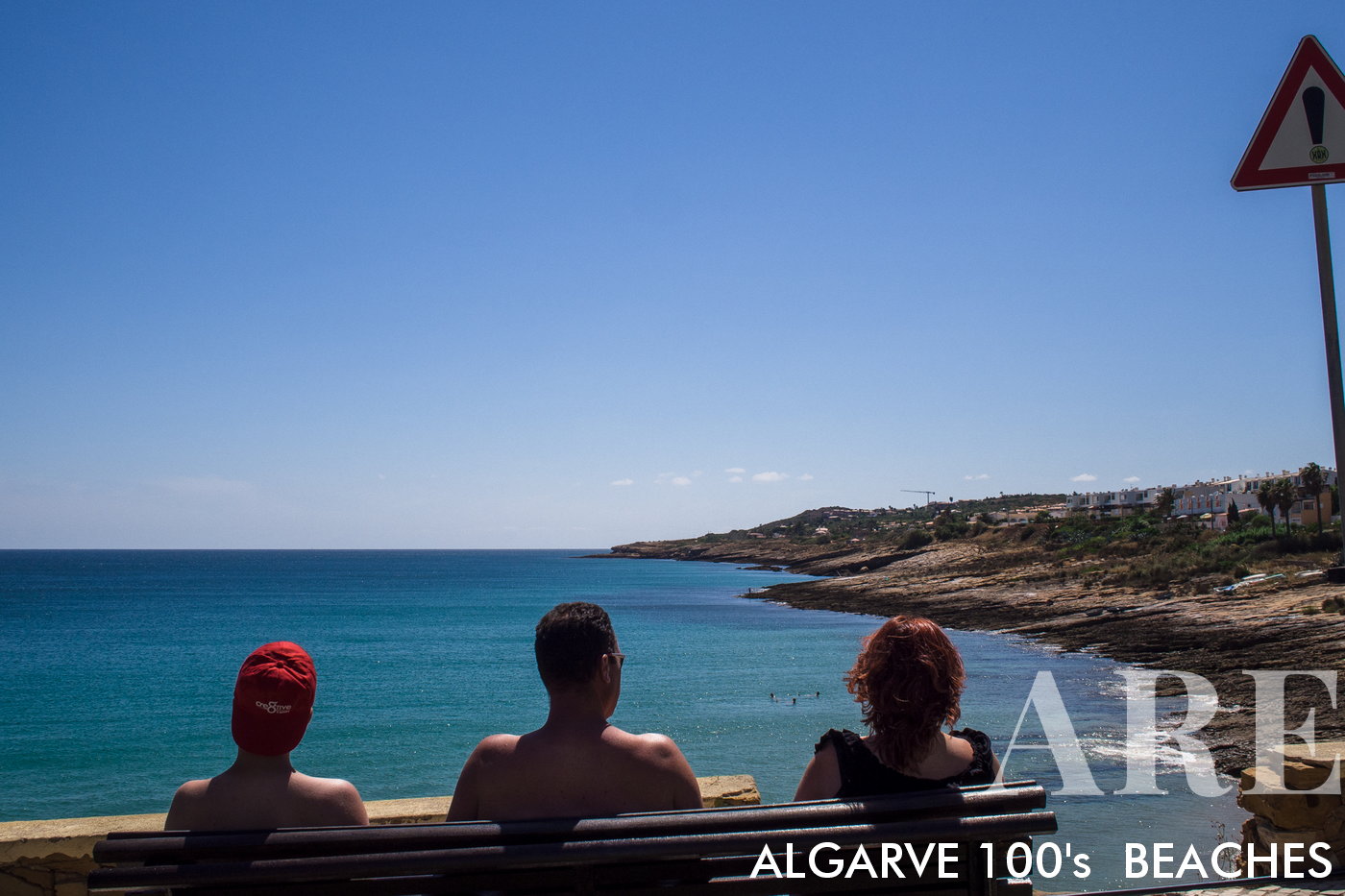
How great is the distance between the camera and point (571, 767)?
2262mm

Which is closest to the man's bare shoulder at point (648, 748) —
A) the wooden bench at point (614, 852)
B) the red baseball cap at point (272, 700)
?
the wooden bench at point (614, 852)

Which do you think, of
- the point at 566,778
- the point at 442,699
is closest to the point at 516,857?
the point at 566,778

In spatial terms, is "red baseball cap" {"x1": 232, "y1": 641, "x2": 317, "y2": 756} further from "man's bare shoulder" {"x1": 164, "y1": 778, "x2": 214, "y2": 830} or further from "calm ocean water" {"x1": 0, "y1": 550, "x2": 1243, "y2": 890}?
"calm ocean water" {"x1": 0, "y1": 550, "x2": 1243, "y2": 890}

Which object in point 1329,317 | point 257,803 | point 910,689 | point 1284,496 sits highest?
point 1329,317

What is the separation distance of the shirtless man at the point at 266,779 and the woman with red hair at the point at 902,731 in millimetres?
1222

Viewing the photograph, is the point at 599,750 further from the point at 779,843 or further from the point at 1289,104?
the point at 1289,104

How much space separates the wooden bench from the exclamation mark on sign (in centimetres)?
234

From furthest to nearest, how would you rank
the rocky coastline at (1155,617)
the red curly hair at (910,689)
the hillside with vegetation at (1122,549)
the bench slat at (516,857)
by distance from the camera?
1. the hillside with vegetation at (1122,549)
2. the rocky coastline at (1155,617)
3. the red curly hair at (910,689)
4. the bench slat at (516,857)

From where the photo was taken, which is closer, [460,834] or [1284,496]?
[460,834]

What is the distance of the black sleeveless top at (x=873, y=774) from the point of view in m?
2.45

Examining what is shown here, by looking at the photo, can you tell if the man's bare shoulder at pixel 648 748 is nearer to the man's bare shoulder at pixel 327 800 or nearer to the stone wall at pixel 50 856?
the man's bare shoulder at pixel 327 800

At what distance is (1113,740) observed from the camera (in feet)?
57.6

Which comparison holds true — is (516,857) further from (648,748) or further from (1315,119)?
(1315,119)

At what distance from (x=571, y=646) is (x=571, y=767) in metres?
0.29
